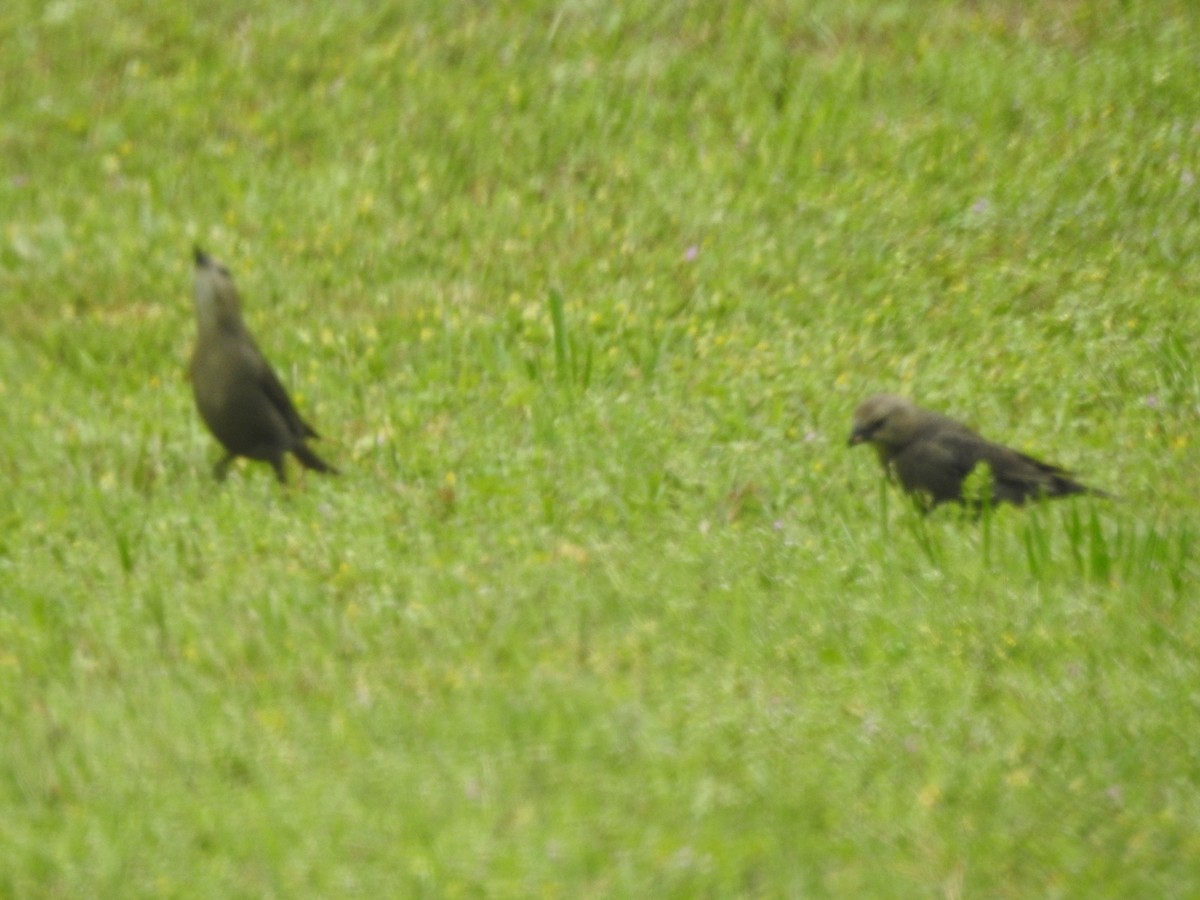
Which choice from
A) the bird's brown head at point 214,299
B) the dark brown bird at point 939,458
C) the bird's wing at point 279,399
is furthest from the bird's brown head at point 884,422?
the bird's brown head at point 214,299

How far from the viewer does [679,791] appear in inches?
182

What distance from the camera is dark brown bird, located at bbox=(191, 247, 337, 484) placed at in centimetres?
745

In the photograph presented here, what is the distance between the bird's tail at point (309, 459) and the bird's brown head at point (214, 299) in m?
0.66

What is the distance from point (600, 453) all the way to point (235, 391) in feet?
5.44

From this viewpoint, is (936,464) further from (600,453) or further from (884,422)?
(600,453)

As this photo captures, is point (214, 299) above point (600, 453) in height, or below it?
above

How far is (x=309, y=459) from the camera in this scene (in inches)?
295

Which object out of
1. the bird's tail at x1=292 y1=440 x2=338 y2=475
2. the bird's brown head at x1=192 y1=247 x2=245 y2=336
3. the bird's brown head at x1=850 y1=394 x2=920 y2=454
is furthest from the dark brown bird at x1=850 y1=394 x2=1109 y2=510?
the bird's brown head at x1=192 y1=247 x2=245 y2=336

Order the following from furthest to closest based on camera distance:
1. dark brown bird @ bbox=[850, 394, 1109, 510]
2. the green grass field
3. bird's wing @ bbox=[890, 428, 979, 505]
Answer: bird's wing @ bbox=[890, 428, 979, 505] → dark brown bird @ bbox=[850, 394, 1109, 510] → the green grass field

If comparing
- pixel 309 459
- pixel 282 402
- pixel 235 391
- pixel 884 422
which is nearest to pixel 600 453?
pixel 884 422

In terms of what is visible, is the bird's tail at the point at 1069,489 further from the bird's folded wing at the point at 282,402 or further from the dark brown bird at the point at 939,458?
the bird's folded wing at the point at 282,402

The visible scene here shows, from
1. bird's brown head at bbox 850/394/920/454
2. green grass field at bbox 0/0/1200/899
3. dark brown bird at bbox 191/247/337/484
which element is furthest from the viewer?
dark brown bird at bbox 191/247/337/484

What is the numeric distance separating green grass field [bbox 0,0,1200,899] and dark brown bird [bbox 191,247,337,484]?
24 centimetres

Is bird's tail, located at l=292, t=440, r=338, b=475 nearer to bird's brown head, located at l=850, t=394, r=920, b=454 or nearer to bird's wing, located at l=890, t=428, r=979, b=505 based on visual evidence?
bird's brown head, located at l=850, t=394, r=920, b=454
